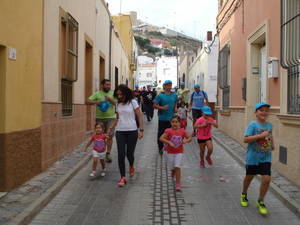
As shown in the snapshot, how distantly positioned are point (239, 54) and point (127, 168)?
5.82m

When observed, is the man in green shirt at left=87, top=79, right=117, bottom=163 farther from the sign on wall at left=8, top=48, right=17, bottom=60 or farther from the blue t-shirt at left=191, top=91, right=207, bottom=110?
the blue t-shirt at left=191, top=91, right=207, bottom=110

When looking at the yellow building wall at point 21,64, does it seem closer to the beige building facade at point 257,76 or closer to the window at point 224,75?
the beige building facade at point 257,76

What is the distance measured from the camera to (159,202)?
582 centimetres

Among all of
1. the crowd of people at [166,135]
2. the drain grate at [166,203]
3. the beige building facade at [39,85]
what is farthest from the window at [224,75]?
the drain grate at [166,203]

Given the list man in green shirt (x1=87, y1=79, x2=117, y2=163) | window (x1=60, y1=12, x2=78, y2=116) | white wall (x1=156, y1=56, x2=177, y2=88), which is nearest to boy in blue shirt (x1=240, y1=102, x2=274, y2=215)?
man in green shirt (x1=87, y1=79, x2=117, y2=163)

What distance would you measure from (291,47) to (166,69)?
202 feet

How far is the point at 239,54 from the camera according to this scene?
1218 cm

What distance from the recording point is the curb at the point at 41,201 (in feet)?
15.5

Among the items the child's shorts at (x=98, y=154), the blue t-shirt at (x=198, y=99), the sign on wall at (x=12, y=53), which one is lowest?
the child's shorts at (x=98, y=154)

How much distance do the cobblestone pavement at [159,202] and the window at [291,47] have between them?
5.45ft

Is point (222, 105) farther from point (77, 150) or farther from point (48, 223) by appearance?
point (48, 223)

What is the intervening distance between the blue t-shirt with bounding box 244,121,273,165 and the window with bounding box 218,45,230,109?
8901 millimetres

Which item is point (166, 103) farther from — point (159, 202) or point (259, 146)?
point (259, 146)

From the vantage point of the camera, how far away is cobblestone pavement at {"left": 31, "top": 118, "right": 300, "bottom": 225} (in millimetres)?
5070
